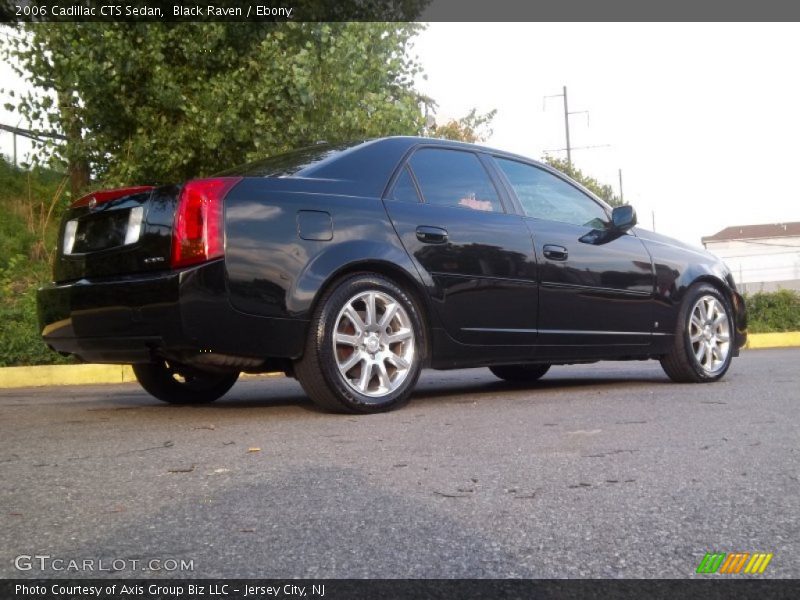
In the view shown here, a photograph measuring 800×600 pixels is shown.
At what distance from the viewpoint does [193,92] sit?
10773mm

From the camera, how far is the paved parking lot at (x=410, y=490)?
234 cm

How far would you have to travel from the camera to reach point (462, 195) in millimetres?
5758

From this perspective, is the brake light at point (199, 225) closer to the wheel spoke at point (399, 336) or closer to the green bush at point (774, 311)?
the wheel spoke at point (399, 336)

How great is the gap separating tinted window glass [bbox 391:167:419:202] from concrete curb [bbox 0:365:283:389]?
4737mm

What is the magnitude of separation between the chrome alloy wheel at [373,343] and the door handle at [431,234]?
1.38 feet

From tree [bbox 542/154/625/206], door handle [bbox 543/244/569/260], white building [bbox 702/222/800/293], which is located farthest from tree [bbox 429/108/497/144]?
white building [bbox 702/222/800/293]

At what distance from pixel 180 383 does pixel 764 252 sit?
8543 centimetres

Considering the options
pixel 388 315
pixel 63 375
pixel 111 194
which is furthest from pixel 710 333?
pixel 63 375

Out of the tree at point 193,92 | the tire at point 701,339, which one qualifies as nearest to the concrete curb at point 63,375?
the tree at point 193,92

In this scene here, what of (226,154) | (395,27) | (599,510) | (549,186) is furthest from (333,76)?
(599,510)

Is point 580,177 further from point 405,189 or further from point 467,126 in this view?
point 405,189

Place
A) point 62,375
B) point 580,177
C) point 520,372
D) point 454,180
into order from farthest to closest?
point 580,177, point 62,375, point 520,372, point 454,180

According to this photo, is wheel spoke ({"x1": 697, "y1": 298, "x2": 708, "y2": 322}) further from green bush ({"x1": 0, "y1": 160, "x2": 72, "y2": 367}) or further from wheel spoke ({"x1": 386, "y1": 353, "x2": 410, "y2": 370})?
green bush ({"x1": 0, "y1": 160, "x2": 72, "y2": 367})

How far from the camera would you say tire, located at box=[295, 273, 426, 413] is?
15.7 feet
